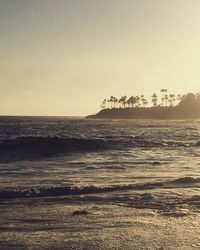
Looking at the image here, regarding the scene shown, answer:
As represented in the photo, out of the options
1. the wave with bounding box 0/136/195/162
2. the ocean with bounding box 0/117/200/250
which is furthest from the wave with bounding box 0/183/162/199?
the wave with bounding box 0/136/195/162

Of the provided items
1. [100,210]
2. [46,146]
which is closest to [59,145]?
[46,146]

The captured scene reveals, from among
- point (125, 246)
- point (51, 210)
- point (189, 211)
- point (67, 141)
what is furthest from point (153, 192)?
point (67, 141)

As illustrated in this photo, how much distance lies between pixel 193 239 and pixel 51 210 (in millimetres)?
4544

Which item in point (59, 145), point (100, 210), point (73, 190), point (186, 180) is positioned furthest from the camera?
point (59, 145)

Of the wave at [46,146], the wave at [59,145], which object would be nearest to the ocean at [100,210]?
the wave at [46,146]

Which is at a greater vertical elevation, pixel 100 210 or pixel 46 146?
pixel 100 210

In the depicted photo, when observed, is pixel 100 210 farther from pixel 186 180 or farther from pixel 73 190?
pixel 186 180

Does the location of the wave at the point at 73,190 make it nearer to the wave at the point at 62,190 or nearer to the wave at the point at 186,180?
the wave at the point at 62,190

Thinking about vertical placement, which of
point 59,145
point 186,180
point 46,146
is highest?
point 186,180

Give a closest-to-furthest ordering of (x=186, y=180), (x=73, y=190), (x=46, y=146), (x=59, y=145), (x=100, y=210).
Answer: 1. (x=100, y=210)
2. (x=73, y=190)
3. (x=186, y=180)
4. (x=46, y=146)
5. (x=59, y=145)

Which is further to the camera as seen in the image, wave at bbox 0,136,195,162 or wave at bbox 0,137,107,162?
wave at bbox 0,136,195,162

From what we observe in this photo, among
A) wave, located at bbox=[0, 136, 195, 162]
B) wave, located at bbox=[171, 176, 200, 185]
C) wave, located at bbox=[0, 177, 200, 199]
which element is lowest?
wave, located at bbox=[0, 136, 195, 162]

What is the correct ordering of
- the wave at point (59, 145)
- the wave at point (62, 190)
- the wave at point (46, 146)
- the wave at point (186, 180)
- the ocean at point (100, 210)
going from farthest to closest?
the wave at point (59, 145)
the wave at point (46, 146)
the wave at point (186, 180)
the wave at point (62, 190)
the ocean at point (100, 210)

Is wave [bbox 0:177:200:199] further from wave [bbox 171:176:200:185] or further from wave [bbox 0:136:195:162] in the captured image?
wave [bbox 0:136:195:162]
